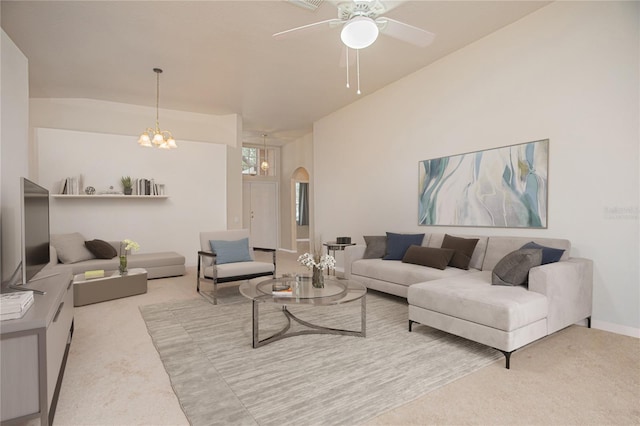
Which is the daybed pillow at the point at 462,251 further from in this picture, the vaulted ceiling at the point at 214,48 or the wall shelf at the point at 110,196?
the wall shelf at the point at 110,196

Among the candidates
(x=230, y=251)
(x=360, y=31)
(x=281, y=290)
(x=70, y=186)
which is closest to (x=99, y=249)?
(x=70, y=186)

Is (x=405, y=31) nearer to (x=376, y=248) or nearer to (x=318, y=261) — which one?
(x=318, y=261)

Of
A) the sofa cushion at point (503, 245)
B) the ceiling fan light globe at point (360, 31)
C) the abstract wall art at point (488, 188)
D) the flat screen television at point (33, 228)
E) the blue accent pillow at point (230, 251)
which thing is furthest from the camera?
the blue accent pillow at point (230, 251)

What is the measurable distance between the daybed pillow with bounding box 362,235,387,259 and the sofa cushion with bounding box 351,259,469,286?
0.14 m

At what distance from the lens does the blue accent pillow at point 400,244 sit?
4414mm

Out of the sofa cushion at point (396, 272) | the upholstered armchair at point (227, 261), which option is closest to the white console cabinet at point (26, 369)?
the upholstered armchair at point (227, 261)

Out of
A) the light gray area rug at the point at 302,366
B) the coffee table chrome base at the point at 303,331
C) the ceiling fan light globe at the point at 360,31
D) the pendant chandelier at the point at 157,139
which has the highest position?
the ceiling fan light globe at the point at 360,31

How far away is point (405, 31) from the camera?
2602mm

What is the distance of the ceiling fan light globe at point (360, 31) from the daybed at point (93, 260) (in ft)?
15.2


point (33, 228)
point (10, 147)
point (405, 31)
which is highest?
point (405, 31)

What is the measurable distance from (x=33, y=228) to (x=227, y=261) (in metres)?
2.28

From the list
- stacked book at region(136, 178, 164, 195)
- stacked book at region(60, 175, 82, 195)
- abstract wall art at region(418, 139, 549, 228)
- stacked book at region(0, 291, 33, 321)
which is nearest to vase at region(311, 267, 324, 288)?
stacked book at region(0, 291, 33, 321)

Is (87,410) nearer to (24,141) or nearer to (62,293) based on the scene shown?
(62,293)

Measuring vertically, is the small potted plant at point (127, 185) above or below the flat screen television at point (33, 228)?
above
